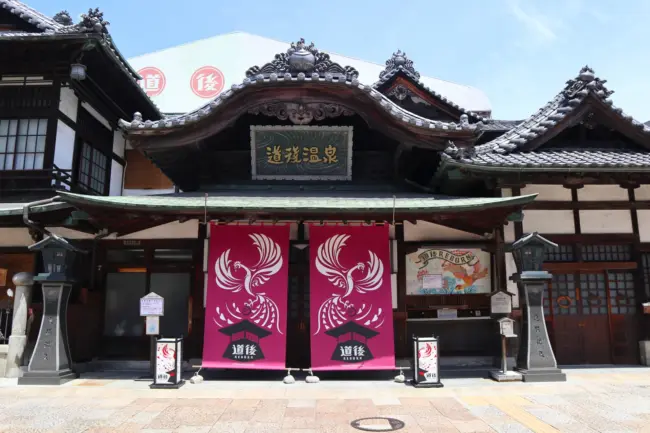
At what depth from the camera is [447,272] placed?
11.5 meters

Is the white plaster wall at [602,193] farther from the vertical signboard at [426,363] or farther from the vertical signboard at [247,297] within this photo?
the vertical signboard at [247,297]

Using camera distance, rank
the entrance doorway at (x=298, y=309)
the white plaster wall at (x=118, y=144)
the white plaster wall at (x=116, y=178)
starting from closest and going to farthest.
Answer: the entrance doorway at (x=298, y=309), the white plaster wall at (x=116, y=178), the white plaster wall at (x=118, y=144)

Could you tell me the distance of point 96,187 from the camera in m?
14.8

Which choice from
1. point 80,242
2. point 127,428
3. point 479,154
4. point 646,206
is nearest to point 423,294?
point 479,154

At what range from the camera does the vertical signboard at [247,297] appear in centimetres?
1003

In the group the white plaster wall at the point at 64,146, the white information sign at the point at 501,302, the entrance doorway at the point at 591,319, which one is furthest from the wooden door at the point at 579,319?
the white plaster wall at the point at 64,146

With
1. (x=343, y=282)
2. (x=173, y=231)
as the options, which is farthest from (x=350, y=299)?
(x=173, y=231)

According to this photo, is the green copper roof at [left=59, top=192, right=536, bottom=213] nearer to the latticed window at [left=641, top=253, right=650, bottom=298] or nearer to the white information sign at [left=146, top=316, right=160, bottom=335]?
the white information sign at [left=146, top=316, right=160, bottom=335]

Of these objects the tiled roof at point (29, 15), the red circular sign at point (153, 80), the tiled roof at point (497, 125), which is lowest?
the tiled roof at point (497, 125)

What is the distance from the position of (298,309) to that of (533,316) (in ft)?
17.7

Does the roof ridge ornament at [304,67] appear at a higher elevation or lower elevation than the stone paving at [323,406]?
higher

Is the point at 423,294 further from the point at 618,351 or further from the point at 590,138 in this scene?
the point at 590,138

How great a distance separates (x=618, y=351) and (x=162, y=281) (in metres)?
11.8

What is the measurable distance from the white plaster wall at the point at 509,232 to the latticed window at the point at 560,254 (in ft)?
3.79
